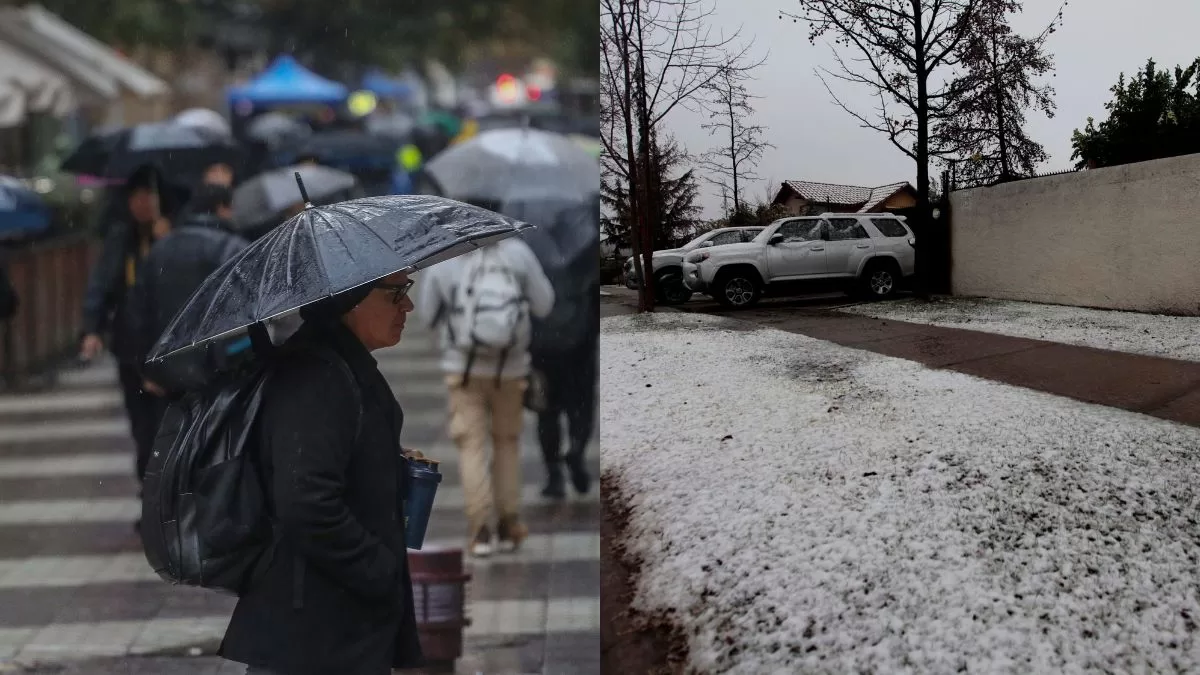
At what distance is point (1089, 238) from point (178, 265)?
2.39 m

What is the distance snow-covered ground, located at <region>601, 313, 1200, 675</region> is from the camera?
188 centimetres

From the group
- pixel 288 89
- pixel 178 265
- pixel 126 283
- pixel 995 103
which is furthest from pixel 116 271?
pixel 995 103

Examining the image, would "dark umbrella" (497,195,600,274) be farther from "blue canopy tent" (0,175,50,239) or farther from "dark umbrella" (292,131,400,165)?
"blue canopy tent" (0,175,50,239)

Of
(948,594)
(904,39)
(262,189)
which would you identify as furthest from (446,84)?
(948,594)

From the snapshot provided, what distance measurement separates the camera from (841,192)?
2.31 metres

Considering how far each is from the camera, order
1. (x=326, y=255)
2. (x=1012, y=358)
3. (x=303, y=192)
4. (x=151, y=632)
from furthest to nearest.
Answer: (x=1012, y=358) < (x=151, y=632) < (x=303, y=192) < (x=326, y=255)

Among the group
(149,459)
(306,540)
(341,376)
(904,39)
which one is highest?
(904,39)

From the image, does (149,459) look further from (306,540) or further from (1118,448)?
(1118,448)

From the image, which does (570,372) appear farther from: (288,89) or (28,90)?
(28,90)

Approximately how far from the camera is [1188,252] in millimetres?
2098

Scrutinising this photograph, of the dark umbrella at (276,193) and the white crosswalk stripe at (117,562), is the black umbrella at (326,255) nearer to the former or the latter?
the dark umbrella at (276,193)

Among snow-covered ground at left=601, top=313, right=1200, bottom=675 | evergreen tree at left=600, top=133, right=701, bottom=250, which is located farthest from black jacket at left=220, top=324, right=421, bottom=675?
evergreen tree at left=600, top=133, right=701, bottom=250

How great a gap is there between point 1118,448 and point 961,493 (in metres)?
0.49

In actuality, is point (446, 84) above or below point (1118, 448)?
above
